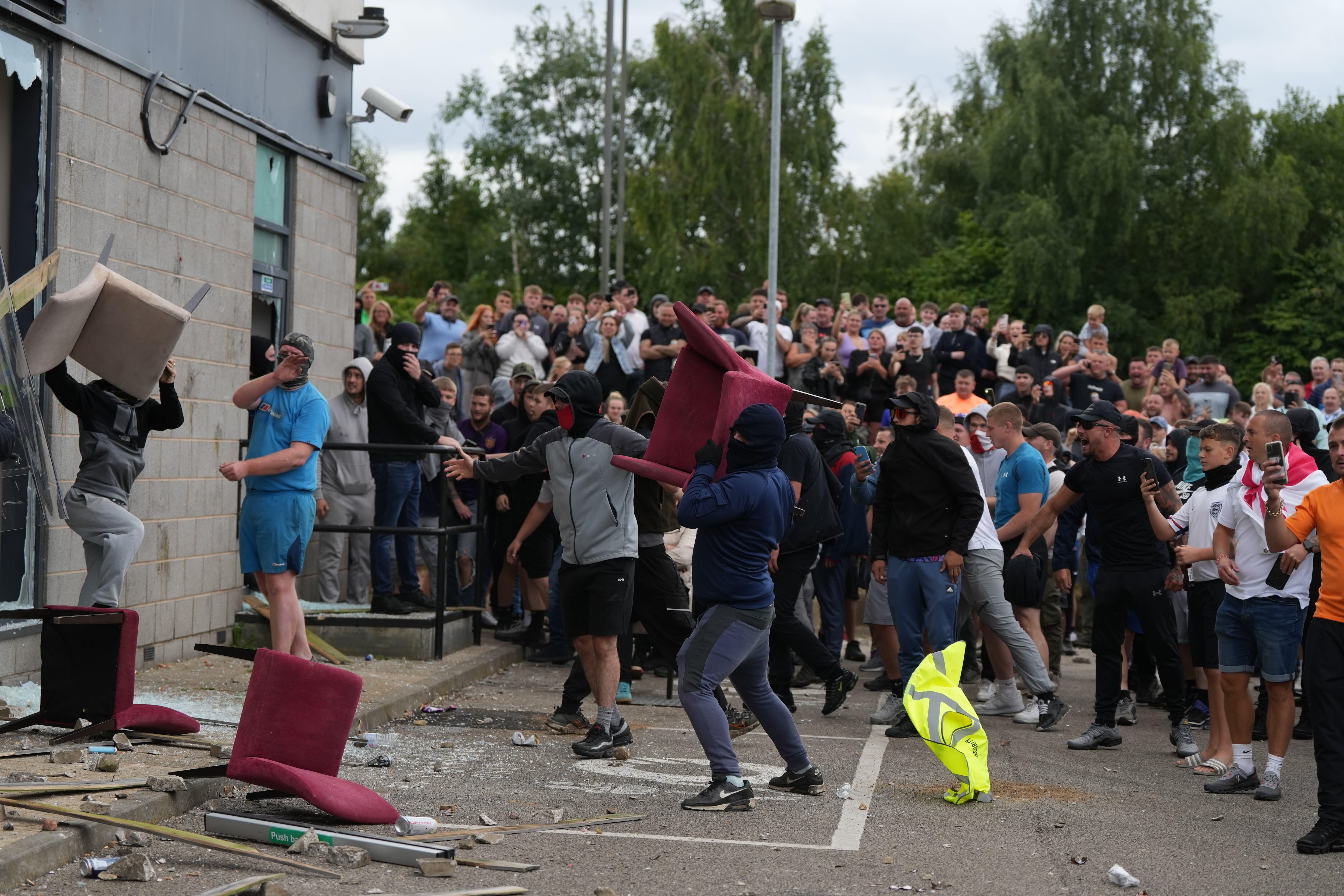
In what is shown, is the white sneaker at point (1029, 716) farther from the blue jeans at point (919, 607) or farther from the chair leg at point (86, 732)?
the chair leg at point (86, 732)

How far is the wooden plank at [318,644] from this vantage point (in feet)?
31.7

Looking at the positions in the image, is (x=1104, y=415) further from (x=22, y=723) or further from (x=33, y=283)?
(x=22, y=723)

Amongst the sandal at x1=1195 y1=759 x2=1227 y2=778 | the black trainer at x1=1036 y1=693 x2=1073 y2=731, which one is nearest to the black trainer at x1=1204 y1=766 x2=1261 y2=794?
the sandal at x1=1195 y1=759 x2=1227 y2=778

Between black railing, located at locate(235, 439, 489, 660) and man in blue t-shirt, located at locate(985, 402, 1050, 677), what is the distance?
153 inches

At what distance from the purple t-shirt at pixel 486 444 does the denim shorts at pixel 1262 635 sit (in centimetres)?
633

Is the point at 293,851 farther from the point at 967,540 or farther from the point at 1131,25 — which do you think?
the point at 1131,25

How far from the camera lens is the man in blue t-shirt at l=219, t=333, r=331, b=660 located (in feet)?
26.2

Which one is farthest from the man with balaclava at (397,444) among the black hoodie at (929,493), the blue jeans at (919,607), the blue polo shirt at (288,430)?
the blue jeans at (919,607)

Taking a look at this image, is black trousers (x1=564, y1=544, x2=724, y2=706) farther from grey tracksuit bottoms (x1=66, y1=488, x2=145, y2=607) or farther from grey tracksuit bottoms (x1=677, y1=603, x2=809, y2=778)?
grey tracksuit bottoms (x1=66, y1=488, x2=145, y2=607)

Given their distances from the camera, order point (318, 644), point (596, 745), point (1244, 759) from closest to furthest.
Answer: point (1244, 759) → point (596, 745) → point (318, 644)

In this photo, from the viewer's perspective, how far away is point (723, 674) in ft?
21.8

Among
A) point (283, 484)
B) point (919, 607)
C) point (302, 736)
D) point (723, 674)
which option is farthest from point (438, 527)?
point (302, 736)

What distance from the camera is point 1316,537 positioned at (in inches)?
317

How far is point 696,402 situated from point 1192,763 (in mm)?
3773
